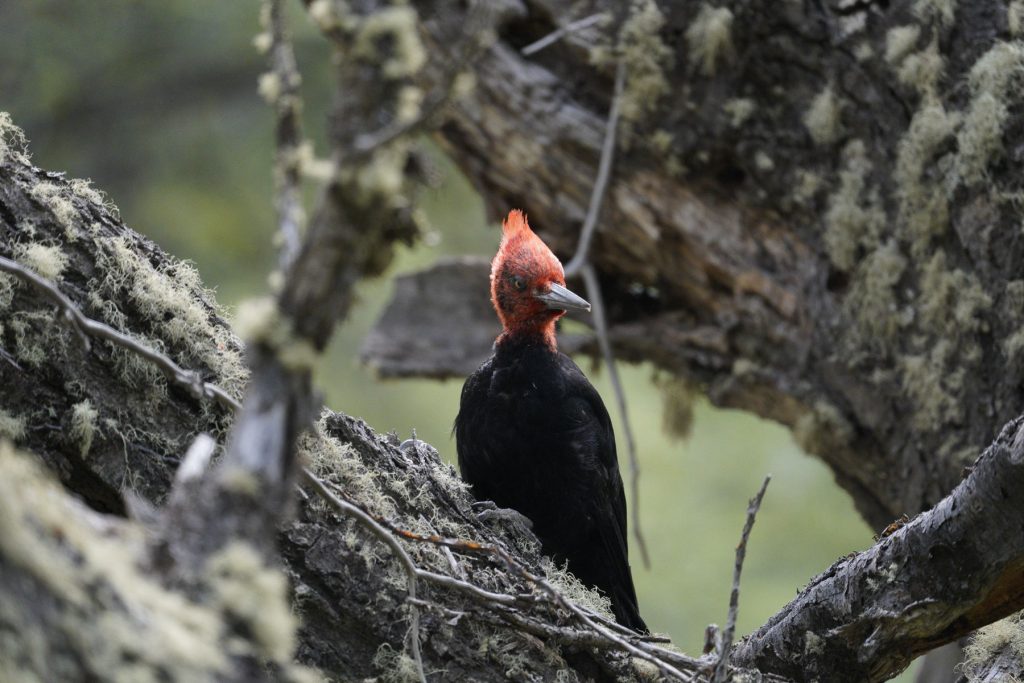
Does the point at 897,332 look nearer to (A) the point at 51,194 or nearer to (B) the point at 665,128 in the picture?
(B) the point at 665,128

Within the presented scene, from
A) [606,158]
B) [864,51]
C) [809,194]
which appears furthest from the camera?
[606,158]

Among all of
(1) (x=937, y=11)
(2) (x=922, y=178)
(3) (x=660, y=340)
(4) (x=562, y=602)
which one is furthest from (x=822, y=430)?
(4) (x=562, y=602)

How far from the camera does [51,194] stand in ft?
6.76

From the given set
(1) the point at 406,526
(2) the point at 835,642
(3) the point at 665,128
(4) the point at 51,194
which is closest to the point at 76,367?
(4) the point at 51,194

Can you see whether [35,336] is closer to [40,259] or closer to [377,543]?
[40,259]

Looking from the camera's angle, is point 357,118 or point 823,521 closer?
point 357,118

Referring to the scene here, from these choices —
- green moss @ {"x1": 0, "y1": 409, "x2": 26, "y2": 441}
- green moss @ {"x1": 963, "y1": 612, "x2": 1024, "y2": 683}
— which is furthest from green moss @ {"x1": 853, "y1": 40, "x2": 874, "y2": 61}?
green moss @ {"x1": 0, "y1": 409, "x2": 26, "y2": 441}

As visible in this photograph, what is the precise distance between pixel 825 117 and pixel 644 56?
64 centimetres

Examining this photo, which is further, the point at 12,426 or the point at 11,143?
the point at 11,143

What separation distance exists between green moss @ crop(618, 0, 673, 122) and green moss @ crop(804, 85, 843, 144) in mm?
502

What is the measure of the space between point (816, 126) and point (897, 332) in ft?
2.30

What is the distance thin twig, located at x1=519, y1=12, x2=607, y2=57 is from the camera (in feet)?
12.1

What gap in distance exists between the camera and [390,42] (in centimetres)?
112

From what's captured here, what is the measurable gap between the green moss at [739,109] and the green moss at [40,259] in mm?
2294
